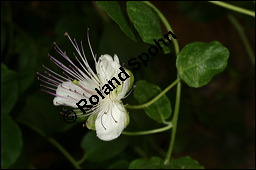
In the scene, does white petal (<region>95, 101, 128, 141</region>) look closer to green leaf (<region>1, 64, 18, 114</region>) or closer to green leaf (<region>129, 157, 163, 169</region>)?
green leaf (<region>129, 157, 163, 169</region>)

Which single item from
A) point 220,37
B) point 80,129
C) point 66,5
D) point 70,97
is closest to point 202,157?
point 220,37

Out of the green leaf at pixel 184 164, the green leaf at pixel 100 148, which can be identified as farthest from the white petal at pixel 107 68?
the green leaf at pixel 100 148

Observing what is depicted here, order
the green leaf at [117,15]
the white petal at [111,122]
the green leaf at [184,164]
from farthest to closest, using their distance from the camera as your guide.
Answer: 1. the green leaf at [184,164]
2. the green leaf at [117,15]
3. the white petal at [111,122]

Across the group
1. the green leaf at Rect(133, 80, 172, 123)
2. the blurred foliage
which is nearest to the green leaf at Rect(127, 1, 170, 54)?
the blurred foliage

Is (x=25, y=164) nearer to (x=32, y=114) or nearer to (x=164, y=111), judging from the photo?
(x=32, y=114)

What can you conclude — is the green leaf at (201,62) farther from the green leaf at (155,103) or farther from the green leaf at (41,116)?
the green leaf at (41,116)

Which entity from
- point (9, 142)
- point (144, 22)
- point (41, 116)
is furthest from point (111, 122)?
point (41, 116)

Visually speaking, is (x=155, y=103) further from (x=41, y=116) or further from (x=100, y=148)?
(x=41, y=116)
